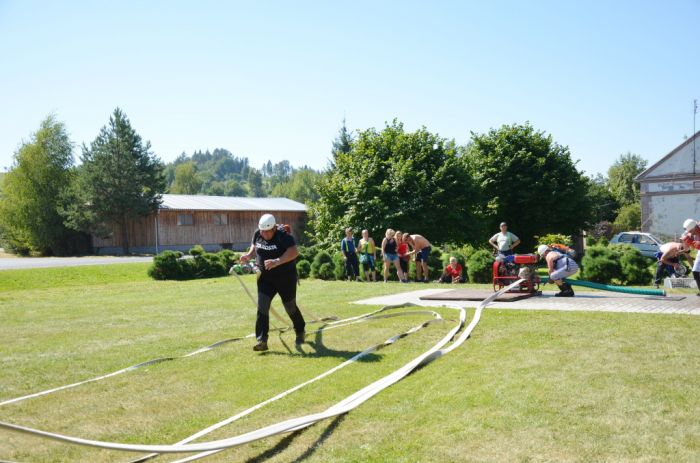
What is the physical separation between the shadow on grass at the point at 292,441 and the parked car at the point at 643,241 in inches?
944

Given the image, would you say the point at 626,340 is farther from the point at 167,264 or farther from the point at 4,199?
the point at 4,199

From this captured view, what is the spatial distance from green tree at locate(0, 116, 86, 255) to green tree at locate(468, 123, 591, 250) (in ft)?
109

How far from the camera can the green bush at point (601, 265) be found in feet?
61.1

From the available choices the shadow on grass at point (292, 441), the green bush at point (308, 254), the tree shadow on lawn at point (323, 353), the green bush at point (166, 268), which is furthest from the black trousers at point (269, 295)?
the green bush at point (166, 268)

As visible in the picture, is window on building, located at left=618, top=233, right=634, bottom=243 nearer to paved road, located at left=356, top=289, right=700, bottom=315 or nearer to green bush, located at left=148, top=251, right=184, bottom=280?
paved road, located at left=356, top=289, right=700, bottom=315

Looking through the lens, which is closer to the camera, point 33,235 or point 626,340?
point 626,340

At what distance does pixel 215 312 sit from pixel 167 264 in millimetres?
14234

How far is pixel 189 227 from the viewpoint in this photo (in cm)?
5100

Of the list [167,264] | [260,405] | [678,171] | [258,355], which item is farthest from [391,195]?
[678,171]

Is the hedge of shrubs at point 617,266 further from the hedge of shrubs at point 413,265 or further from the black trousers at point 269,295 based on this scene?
the black trousers at point 269,295

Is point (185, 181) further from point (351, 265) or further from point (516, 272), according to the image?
point (516, 272)

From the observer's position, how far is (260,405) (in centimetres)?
598

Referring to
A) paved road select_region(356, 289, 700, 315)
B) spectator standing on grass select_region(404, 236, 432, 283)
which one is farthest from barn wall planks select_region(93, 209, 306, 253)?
paved road select_region(356, 289, 700, 315)

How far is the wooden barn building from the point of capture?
49.8 metres
